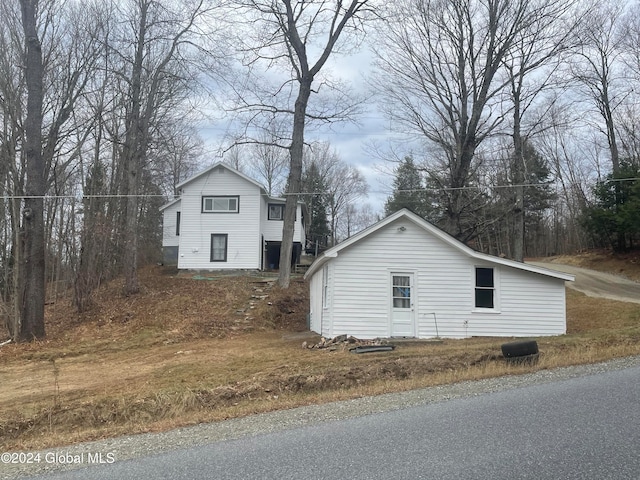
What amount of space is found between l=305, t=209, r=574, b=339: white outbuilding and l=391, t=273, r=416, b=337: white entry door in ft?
0.10

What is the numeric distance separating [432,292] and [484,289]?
5.62ft

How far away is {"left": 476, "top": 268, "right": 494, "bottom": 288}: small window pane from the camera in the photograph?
15961mm

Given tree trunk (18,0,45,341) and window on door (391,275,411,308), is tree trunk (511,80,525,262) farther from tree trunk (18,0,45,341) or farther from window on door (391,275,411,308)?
tree trunk (18,0,45,341)

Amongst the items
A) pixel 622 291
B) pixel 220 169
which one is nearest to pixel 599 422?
pixel 622 291

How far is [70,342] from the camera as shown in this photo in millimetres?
16594

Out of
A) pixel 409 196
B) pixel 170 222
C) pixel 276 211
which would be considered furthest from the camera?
pixel 409 196

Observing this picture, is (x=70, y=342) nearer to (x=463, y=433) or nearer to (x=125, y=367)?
(x=125, y=367)

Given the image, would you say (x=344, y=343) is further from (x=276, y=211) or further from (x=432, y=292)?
(x=276, y=211)

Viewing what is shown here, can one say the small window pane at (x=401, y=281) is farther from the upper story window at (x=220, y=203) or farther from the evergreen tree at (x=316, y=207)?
the evergreen tree at (x=316, y=207)

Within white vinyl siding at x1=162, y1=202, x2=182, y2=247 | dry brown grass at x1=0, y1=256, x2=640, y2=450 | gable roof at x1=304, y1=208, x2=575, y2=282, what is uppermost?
white vinyl siding at x1=162, y1=202, x2=182, y2=247

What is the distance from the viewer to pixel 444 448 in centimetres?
516

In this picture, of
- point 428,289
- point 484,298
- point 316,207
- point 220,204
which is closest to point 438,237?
point 428,289

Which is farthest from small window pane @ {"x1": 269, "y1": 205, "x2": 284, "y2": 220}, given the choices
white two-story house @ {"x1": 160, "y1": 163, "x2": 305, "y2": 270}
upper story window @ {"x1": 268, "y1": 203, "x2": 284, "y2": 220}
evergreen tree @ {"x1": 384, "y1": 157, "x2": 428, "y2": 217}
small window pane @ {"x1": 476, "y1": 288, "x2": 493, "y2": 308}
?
small window pane @ {"x1": 476, "y1": 288, "x2": 493, "y2": 308}

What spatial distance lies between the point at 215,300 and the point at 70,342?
643cm
